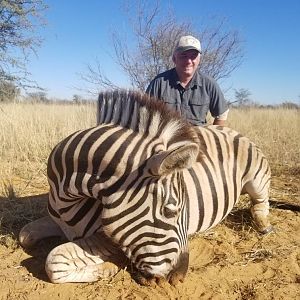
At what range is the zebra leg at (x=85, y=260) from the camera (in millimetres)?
2199

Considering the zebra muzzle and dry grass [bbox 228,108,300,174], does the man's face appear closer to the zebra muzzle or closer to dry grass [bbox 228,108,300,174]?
the zebra muzzle

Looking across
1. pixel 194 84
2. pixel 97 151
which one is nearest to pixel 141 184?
pixel 97 151

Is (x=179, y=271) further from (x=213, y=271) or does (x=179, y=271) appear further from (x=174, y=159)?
(x=174, y=159)

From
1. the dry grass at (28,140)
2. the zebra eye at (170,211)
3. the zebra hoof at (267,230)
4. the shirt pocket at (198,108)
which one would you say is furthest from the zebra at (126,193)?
the dry grass at (28,140)

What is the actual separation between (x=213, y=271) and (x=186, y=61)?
212 centimetres

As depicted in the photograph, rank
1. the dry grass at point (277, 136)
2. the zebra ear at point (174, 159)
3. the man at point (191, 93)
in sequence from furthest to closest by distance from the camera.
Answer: the dry grass at point (277, 136), the man at point (191, 93), the zebra ear at point (174, 159)

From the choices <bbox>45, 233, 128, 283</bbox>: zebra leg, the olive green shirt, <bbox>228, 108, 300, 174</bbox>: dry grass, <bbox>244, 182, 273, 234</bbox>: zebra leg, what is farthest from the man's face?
<bbox>228, 108, 300, 174</bbox>: dry grass

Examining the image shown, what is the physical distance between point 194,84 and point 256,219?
4.95 feet

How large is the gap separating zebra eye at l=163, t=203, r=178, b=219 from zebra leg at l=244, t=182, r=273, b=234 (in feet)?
4.69

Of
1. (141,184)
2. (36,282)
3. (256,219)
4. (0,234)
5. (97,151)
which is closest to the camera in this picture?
(141,184)

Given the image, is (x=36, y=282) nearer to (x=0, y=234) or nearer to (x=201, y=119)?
(x=0, y=234)

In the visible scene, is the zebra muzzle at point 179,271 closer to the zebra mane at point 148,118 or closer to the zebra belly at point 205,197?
the zebra belly at point 205,197

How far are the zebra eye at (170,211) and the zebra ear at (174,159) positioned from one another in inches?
7.3

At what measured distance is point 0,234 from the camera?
3.00 metres
